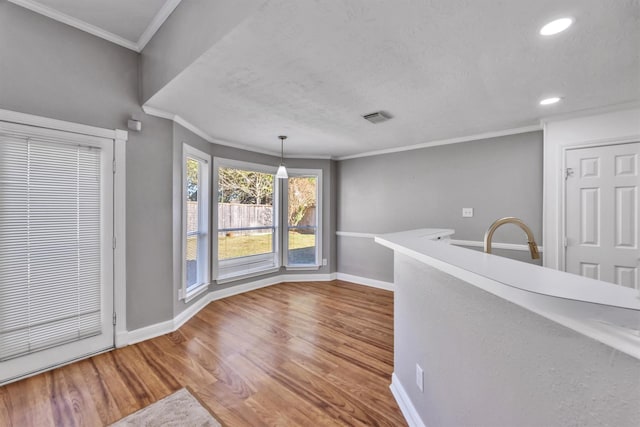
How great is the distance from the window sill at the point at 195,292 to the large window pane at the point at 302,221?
1.66 meters

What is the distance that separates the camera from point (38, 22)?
2127 millimetres

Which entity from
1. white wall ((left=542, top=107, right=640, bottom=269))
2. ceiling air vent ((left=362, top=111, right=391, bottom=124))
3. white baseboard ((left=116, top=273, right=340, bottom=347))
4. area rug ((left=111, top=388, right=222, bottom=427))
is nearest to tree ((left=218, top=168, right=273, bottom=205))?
white baseboard ((left=116, top=273, right=340, bottom=347))

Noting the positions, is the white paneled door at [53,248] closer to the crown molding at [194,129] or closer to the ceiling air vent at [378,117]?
the crown molding at [194,129]

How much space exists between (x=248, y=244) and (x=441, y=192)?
10.5 ft

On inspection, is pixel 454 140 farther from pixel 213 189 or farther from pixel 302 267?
pixel 213 189

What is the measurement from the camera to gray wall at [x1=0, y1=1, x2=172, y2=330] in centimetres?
206

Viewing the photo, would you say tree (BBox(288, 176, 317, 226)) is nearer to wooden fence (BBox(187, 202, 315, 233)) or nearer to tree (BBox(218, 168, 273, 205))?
wooden fence (BBox(187, 202, 315, 233))

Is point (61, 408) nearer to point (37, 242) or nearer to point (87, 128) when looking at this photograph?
point (37, 242)

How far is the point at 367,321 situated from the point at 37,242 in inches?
128

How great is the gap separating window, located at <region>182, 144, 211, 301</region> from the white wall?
4222mm

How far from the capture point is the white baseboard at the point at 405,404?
5.20 ft

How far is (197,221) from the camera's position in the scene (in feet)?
12.0

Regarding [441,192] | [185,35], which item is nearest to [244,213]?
[185,35]

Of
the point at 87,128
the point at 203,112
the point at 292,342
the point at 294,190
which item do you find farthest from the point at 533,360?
the point at 294,190
